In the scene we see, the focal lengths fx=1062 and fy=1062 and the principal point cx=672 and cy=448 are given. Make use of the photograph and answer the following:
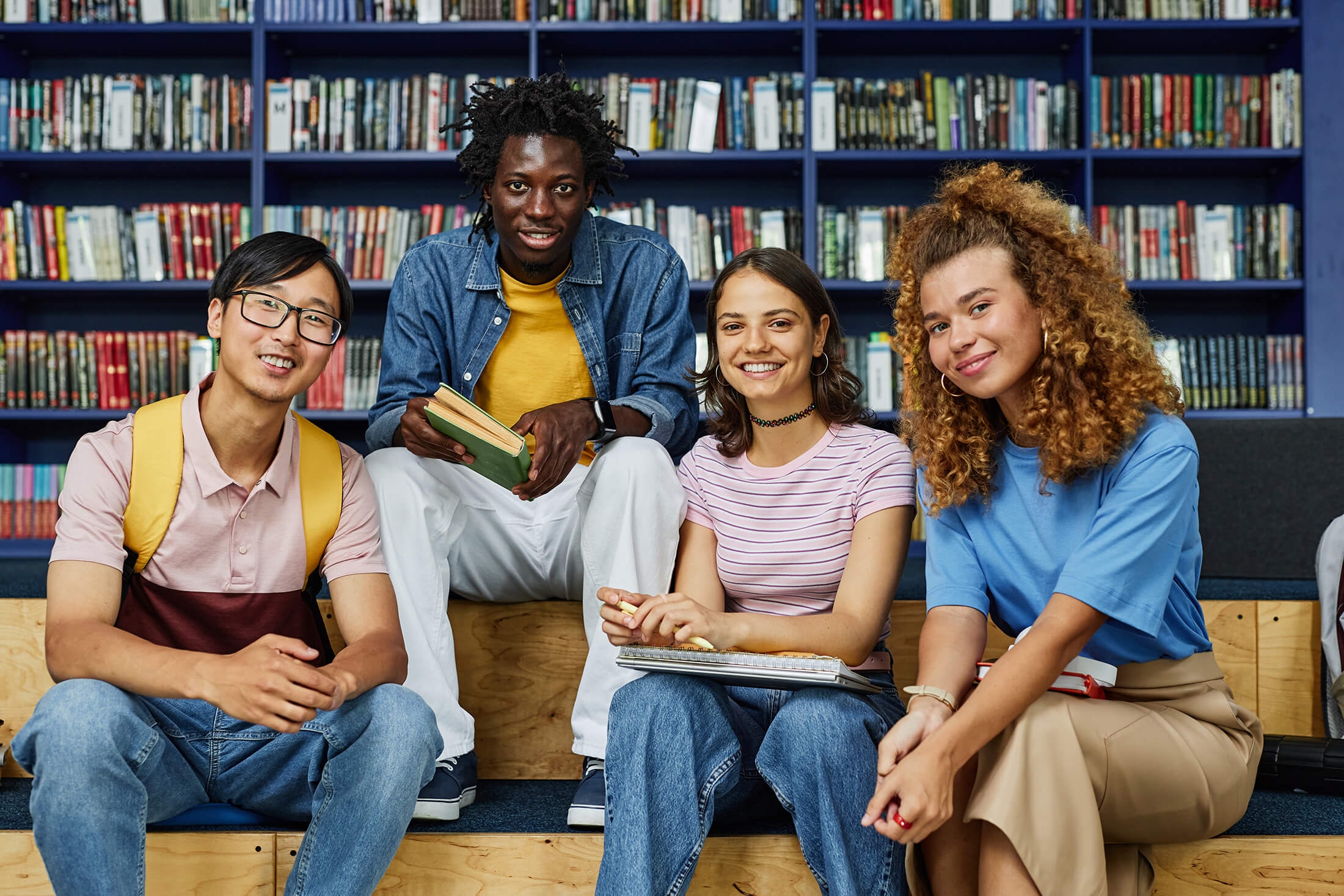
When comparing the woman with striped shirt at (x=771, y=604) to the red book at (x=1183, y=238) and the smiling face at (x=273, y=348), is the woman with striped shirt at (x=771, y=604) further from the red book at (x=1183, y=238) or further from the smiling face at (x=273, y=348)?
the red book at (x=1183, y=238)

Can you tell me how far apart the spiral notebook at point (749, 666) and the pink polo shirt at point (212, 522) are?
42 centimetres

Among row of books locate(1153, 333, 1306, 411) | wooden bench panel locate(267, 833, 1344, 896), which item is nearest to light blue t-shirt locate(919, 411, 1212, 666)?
wooden bench panel locate(267, 833, 1344, 896)

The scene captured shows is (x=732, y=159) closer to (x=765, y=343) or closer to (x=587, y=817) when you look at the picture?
(x=765, y=343)

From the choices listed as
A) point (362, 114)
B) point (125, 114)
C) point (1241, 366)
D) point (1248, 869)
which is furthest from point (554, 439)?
point (1241, 366)

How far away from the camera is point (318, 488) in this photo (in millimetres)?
1487

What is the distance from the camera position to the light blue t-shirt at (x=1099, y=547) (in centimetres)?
119

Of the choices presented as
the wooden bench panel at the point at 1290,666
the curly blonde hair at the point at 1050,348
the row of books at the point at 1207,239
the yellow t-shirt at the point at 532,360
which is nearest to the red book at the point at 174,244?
the yellow t-shirt at the point at 532,360

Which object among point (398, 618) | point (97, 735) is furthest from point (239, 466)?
point (97, 735)

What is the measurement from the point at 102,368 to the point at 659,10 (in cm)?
211

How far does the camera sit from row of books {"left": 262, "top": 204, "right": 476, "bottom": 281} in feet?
11.1

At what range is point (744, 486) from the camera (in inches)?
61.9

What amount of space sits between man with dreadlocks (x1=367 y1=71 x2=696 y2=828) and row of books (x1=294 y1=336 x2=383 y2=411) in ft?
4.99

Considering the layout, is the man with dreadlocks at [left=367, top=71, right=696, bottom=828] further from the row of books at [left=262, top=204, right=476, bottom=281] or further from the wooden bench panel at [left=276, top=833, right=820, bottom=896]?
the row of books at [left=262, top=204, right=476, bottom=281]

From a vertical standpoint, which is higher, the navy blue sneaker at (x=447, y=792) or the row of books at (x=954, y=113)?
the row of books at (x=954, y=113)
